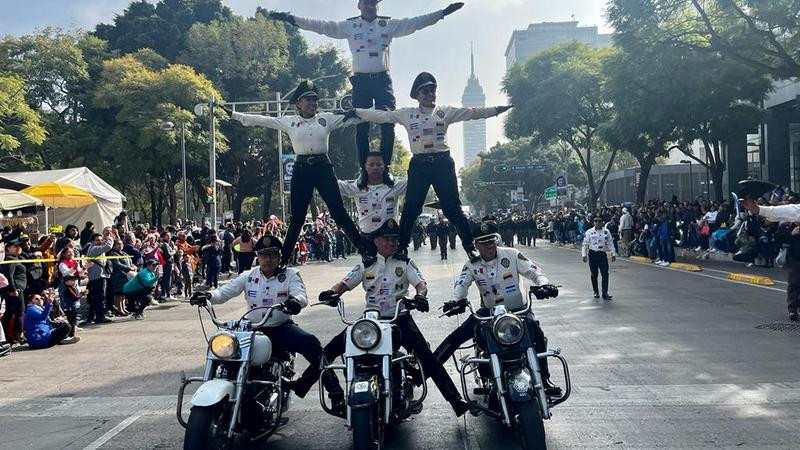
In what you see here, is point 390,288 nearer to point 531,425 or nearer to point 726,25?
point 531,425

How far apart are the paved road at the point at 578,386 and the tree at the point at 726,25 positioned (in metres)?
7.74

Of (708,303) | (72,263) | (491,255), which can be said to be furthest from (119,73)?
(491,255)

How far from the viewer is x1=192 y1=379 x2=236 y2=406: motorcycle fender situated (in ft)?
18.1

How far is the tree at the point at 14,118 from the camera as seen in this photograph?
27289 millimetres

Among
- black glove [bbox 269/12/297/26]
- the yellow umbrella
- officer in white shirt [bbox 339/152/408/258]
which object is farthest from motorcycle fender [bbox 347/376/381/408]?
the yellow umbrella

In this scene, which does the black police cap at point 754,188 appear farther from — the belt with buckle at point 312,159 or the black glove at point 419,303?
the belt with buckle at point 312,159

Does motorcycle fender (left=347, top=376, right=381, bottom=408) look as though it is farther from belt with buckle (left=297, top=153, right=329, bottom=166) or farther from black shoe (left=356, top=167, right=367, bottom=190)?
belt with buckle (left=297, top=153, right=329, bottom=166)

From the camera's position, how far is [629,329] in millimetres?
11875

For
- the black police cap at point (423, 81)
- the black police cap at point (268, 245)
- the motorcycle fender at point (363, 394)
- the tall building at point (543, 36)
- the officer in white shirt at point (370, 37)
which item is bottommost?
the motorcycle fender at point (363, 394)

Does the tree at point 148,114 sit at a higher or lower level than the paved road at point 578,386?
higher

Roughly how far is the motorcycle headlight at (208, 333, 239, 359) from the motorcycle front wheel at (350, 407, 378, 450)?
1.02 m

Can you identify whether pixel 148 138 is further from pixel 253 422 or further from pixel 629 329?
pixel 253 422

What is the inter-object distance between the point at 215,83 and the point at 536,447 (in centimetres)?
4269

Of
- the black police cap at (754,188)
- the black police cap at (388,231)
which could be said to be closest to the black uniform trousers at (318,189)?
the black police cap at (388,231)
